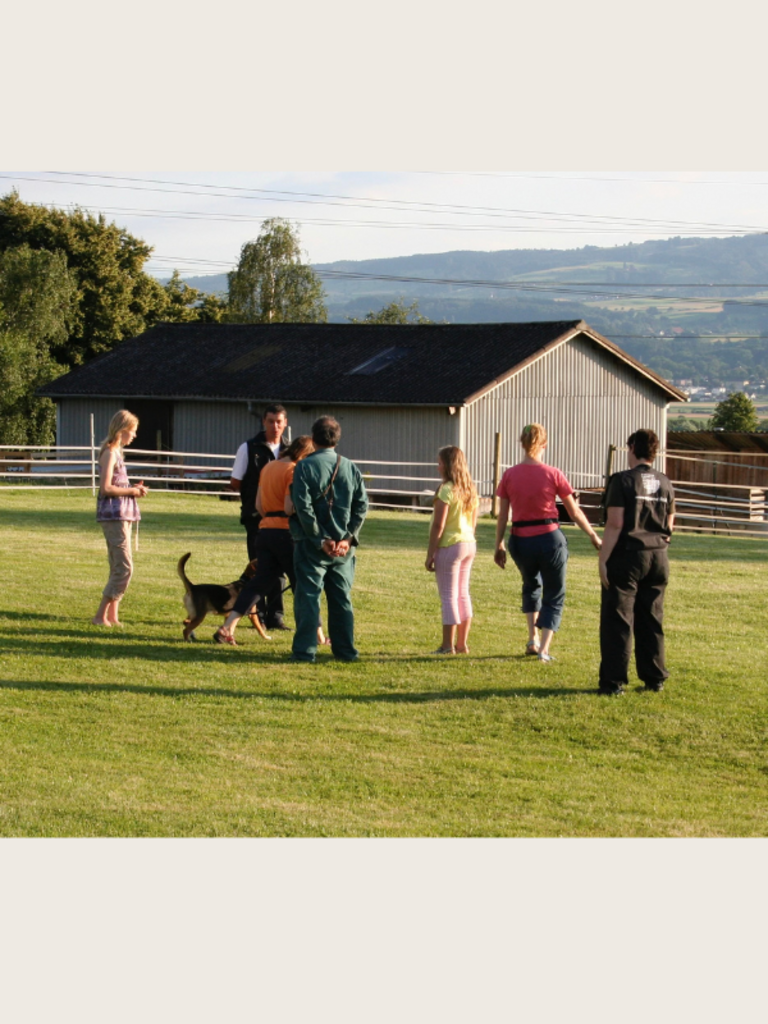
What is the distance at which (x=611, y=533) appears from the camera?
861 cm

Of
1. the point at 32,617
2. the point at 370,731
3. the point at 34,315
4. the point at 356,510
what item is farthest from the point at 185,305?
the point at 370,731

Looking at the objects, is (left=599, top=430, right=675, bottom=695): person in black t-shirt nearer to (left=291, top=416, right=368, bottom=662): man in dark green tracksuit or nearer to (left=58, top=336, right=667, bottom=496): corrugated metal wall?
(left=291, top=416, right=368, bottom=662): man in dark green tracksuit

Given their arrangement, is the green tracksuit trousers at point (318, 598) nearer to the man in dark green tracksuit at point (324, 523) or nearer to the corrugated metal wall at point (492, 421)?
the man in dark green tracksuit at point (324, 523)

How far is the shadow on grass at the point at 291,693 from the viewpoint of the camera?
8.64 meters

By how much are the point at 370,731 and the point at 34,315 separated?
42868mm

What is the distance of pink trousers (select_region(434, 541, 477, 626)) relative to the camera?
9766mm

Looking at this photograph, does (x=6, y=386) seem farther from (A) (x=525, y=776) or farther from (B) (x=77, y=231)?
(A) (x=525, y=776)

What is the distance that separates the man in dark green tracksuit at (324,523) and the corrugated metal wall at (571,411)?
25.9 metres

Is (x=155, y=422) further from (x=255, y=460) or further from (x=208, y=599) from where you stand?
(x=208, y=599)

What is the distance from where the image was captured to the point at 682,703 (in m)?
8.78

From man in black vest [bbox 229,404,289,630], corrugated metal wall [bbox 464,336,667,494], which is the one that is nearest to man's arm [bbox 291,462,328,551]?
man in black vest [bbox 229,404,289,630]

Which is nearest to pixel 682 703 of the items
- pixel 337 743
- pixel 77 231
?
pixel 337 743

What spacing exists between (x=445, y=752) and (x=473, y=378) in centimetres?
2878

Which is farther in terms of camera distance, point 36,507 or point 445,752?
point 36,507
